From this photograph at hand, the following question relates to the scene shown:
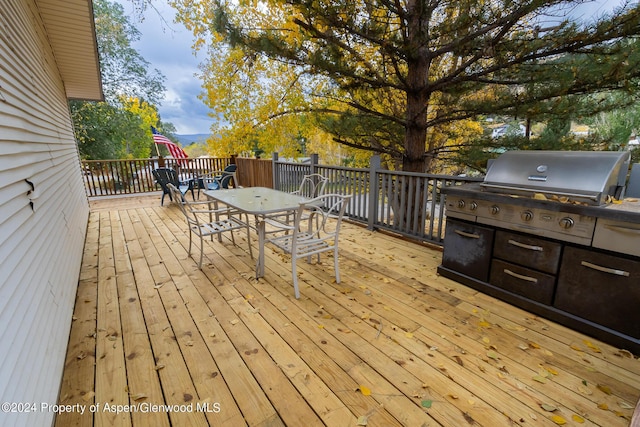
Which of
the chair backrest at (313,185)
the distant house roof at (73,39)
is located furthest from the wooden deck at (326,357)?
the distant house roof at (73,39)

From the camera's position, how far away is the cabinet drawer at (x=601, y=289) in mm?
1812

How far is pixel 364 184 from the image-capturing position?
456cm

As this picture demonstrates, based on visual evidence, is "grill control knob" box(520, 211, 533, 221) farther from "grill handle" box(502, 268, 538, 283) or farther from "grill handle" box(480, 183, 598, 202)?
"grill handle" box(502, 268, 538, 283)

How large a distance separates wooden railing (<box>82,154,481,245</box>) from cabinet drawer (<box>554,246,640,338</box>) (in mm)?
1211

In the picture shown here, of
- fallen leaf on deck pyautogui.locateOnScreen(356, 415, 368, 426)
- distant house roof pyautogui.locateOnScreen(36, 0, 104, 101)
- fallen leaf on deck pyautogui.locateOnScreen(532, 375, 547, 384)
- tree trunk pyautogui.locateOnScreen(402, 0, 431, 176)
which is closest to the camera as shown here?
fallen leaf on deck pyautogui.locateOnScreen(356, 415, 368, 426)

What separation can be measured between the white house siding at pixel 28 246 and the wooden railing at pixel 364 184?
310 cm

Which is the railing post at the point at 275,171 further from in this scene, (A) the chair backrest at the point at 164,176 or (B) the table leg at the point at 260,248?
(B) the table leg at the point at 260,248

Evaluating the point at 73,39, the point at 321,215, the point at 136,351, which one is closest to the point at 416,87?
the point at 321,215

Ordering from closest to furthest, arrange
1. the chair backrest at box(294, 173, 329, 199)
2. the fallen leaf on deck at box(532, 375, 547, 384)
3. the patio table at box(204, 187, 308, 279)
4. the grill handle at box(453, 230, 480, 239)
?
the fallen leaf on deck at box(532, 375, 547, 384) < the grill handle at box(453, 230, 480, 239) < the patio table at box(204, 187, 308, 279) < the chair backrest at box(294, 173, 329, 199)

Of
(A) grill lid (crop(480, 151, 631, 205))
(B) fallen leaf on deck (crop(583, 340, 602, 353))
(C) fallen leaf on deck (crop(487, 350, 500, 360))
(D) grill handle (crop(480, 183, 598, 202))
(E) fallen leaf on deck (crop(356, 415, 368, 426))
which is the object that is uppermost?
(A) grill lid (crop(480, 151, 631, 205))

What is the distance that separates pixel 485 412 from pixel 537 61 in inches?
171

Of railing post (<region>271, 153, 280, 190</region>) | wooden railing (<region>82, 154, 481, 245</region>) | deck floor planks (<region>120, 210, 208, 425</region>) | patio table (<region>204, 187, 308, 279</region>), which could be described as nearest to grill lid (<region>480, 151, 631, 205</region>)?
wooden railing (<region>82, 154, 481, 245</region>)

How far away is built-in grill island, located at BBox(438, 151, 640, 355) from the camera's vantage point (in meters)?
1.85

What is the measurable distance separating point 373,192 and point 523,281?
2.39 m
